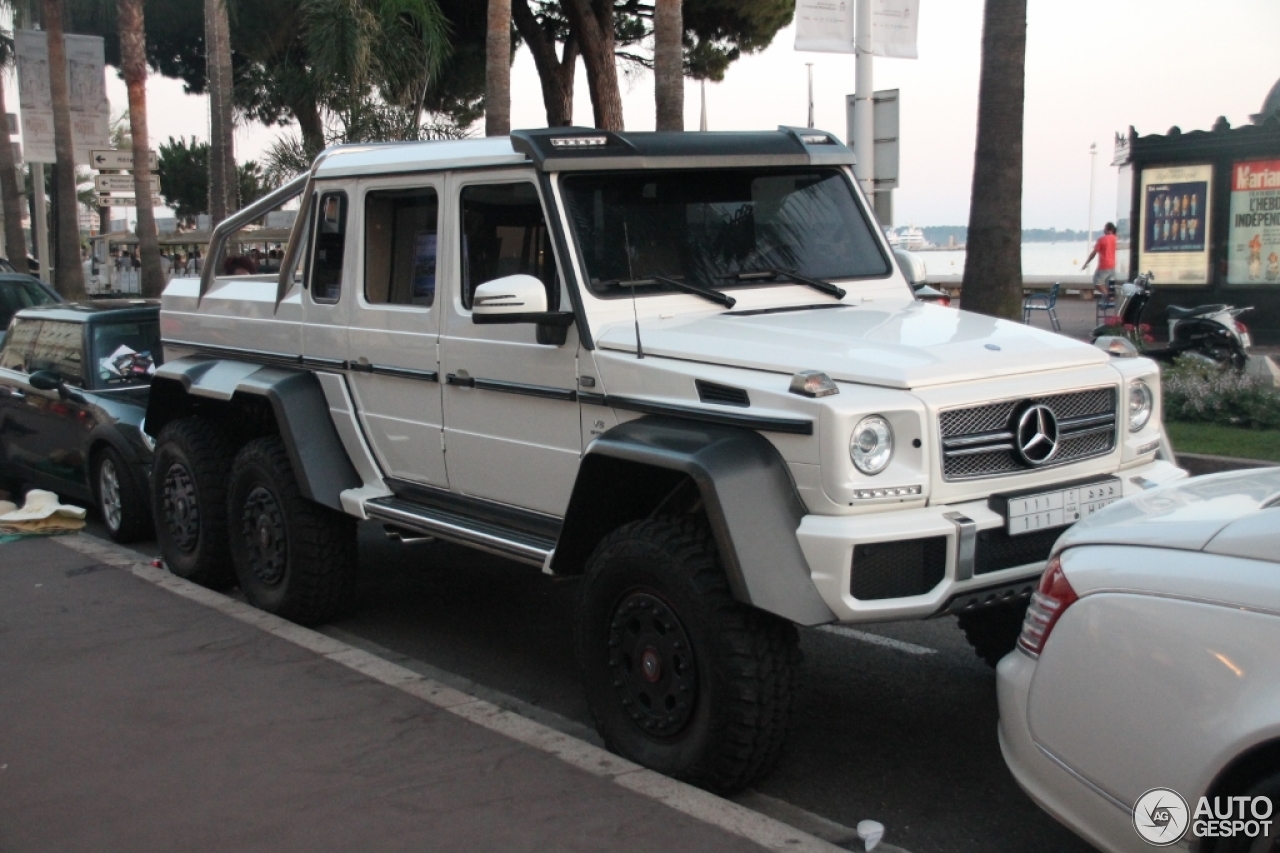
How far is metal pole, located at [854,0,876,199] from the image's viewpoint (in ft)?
39.4

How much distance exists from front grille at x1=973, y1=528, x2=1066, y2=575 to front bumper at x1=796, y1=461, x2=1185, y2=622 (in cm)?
1

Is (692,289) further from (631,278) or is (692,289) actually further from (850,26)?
(850,26)

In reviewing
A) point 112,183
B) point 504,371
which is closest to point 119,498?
point 504,371

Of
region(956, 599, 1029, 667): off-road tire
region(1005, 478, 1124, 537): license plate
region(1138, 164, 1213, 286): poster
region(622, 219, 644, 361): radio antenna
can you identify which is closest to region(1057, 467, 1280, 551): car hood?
region(1005, 478, 1124, 537): license plate

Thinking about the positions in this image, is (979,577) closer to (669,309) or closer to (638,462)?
(638,462)

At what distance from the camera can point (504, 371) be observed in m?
5.32

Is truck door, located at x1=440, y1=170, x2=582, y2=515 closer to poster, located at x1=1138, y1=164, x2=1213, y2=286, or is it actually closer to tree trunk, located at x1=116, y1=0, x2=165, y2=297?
poster, located at x1=1138, y1=164, x2=1213, y2=286

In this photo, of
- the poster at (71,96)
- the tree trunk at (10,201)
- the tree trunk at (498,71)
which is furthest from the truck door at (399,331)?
the tree trunk at (10,201)

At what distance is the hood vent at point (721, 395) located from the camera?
435cm

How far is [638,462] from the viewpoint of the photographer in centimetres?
448

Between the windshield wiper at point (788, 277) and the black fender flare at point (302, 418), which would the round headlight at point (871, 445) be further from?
the black fender flare at point (302, 418)

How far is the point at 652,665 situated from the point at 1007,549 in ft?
4.12

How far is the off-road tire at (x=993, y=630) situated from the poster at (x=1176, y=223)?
515 inches

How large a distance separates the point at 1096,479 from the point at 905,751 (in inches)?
50.4
